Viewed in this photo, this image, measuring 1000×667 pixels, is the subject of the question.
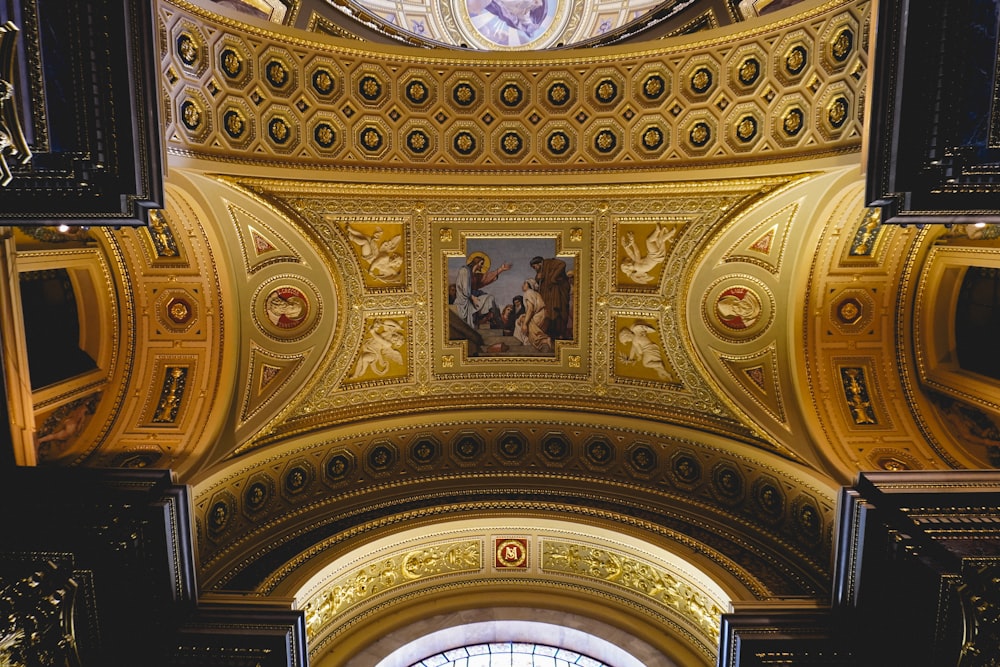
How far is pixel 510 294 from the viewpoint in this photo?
12.7m

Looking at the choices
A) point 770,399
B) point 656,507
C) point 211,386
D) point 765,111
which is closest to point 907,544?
point 770,399

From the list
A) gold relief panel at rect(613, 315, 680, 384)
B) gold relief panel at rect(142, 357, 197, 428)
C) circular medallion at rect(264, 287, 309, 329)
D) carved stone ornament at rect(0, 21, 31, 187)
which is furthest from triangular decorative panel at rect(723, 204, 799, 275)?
carved stone ornament at rect(0, 21, 31, 187)

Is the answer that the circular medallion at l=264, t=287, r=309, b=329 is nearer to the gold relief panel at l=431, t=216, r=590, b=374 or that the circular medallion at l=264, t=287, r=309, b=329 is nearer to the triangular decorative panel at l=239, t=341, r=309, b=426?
the triangular decorative panel at l=239, t=341, r=309, b=426

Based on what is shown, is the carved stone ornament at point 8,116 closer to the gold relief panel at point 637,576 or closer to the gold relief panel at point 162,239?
the gold relief panel at point 162,239

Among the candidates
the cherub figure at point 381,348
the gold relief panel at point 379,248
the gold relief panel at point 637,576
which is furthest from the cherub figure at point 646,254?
the gold relief panel at point 637,576

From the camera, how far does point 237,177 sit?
1045 cm

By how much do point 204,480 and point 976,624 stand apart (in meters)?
10.5

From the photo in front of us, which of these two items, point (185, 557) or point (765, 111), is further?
point (765, 111)

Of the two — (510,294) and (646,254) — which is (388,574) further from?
(646,254)

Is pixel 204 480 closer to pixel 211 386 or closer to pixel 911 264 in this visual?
pixel 211 386

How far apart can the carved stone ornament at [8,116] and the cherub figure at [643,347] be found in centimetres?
977

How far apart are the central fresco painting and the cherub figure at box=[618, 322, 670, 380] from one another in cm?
107

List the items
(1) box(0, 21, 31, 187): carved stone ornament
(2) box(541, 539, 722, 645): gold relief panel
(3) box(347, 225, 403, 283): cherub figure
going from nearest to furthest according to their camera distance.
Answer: (1) box(0, 21, 31, 187): carved stone ornament → (2) box(541, 539, 722, 645): gold relief panel → (3) box(347, 225, 403, 283): cherub figure

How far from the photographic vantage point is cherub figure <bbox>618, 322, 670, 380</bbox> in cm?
1252
